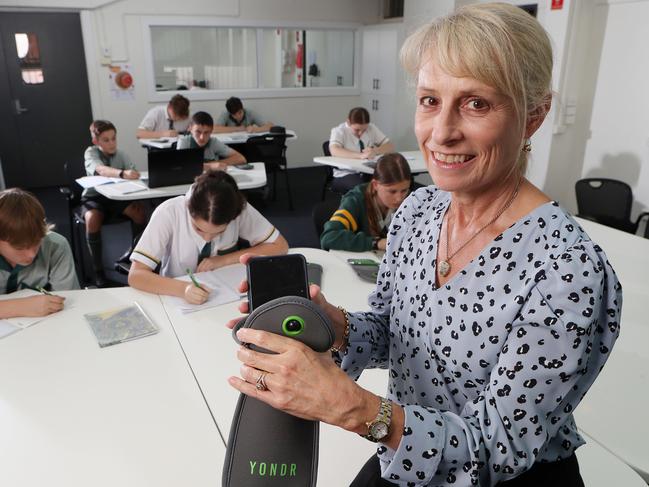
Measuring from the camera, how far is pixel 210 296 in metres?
2.08

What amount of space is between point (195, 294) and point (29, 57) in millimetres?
5620

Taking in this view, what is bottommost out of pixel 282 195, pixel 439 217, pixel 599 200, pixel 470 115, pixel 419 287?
pixel 282 195

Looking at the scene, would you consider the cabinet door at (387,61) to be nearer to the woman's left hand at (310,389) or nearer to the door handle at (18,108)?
the door handle at (18,108)

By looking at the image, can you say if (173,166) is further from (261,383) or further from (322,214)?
(261,383)

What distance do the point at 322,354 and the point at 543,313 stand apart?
0.33m

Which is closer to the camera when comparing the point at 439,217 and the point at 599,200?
the point at 439,217

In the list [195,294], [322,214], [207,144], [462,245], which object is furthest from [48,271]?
[207,144]

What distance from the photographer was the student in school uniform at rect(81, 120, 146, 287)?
3.95m

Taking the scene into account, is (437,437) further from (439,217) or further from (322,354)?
(439,217)

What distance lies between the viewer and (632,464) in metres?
1.29

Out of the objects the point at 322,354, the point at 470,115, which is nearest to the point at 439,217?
the point at 470,115

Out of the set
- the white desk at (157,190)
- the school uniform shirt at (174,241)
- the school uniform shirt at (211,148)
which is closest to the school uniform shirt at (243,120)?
the school uniform shirt at (211,148)

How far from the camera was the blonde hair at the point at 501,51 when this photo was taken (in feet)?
2.48

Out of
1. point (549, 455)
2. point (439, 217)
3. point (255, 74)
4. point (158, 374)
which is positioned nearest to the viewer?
point (549, 455)
